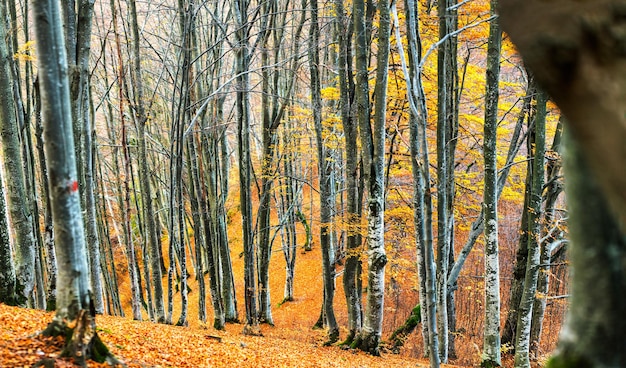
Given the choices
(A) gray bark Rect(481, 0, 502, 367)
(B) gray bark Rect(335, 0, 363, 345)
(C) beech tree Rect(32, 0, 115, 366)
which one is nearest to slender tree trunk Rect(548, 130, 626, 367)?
(C) beech tree Rect(32, 0, 115, 366)

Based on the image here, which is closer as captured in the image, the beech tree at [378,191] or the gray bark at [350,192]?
the beech tree at [378,191]

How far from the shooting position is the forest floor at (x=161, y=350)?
14.1 ft

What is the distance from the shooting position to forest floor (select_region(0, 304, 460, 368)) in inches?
170

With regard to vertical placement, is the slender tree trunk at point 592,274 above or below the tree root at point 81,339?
above

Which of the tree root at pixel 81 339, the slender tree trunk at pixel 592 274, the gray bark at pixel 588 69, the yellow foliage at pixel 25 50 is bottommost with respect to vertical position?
the tree root at pixel 81 339

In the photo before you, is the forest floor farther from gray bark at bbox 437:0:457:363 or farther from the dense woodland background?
gray bark at bbox 437:0:457:363

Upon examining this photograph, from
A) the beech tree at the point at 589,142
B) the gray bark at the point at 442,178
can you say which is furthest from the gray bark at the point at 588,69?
the gray bark at the point at 442,178

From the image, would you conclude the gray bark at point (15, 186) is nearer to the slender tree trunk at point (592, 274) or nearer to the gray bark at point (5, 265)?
the gray bark at point (5, 265)

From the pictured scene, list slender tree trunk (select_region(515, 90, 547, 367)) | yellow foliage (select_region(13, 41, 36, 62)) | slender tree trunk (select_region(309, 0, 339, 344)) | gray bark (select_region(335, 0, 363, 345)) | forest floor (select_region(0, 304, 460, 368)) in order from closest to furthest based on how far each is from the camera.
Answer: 1. forest floor (select_region(0, 304, 460, 368))
2. yellow foliage (select_region(13, 41, 36, 62))
3. slender tree trunk (select_region(515, 90, 547, 367))
4. gray bark (select_region(335, 0, 363, 345))
5. slender tree trunk (select_region(309, 0, 339, 344))

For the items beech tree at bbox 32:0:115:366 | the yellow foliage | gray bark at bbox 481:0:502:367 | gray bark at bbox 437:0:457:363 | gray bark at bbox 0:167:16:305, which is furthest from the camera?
gray bark at bbox 437:0:457:363

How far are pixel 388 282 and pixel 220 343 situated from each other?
11.3 m

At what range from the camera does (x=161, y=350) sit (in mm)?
6543

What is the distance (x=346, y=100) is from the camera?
11.7 metres

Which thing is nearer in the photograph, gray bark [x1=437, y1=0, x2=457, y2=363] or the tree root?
the tree root
